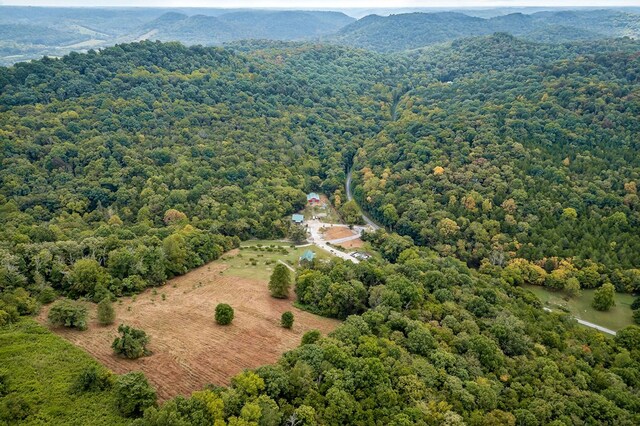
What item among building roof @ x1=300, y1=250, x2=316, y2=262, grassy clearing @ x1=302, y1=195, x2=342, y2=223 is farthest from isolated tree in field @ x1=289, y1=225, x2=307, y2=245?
grassy clearing @ x1=302, y1=195, x2=342, y2=223

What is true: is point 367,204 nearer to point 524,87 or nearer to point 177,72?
point 524,87

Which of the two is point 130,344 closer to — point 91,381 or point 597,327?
point 91,381

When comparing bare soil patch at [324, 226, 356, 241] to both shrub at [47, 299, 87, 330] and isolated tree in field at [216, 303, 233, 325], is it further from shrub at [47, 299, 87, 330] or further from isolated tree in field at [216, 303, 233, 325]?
shrub at [47, 299, 87, 330]

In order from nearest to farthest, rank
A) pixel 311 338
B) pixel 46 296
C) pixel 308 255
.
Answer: pixel 311 338
pixel 46 296
pixel 308 255

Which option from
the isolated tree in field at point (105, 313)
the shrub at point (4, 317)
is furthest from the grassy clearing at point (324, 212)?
the shrub at point (4, 317)

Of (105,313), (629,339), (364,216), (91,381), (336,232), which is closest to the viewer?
(91,381)

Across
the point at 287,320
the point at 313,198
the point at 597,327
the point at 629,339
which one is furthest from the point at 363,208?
the point at 629,339

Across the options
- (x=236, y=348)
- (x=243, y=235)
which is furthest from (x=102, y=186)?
(x=236, y=348)

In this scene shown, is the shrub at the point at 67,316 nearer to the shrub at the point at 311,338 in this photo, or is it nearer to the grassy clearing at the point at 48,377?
the grassy clearing at the point at 48,377
